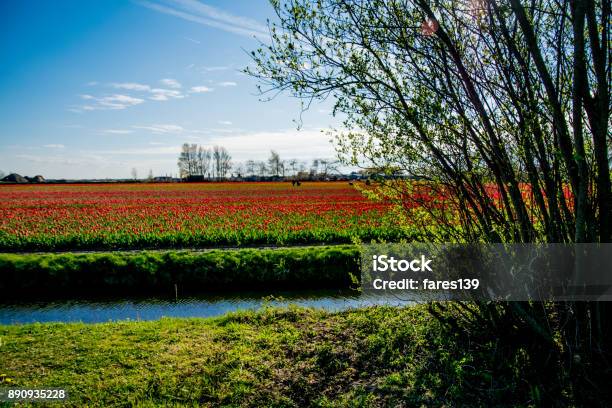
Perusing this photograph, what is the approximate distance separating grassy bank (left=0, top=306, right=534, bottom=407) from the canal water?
288cm

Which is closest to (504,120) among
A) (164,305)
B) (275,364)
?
(275,364)

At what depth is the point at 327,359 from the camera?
4953 mm

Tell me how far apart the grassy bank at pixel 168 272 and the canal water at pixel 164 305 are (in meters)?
→ 0.59

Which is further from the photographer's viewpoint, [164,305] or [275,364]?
[164,305]

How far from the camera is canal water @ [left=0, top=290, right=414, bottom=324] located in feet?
31.2

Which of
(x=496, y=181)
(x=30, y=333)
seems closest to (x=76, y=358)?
(x=30, y=333)

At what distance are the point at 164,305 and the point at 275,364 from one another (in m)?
6.38

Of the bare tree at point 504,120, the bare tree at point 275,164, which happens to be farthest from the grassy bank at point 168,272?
the bare tree at point 275,164

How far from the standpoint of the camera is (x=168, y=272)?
11609mm

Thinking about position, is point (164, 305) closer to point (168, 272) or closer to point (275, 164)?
point (168, 272)

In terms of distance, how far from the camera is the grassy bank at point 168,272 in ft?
37.2

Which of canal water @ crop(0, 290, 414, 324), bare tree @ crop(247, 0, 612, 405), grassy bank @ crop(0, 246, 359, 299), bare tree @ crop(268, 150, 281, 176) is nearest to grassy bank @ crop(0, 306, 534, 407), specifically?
bare tree @ crop(247, 0, 612, 405)

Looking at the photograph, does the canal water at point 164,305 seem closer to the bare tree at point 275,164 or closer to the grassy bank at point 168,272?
the grassy bank at point 168,272

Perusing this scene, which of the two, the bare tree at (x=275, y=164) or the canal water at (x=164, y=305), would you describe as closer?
the canal water at (x=164, y=305)
